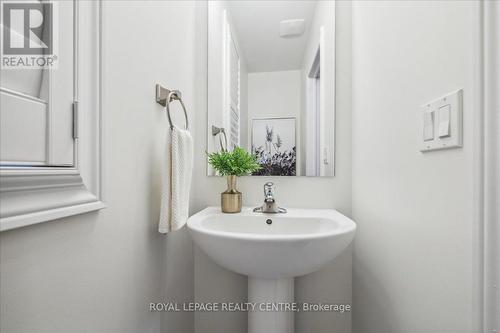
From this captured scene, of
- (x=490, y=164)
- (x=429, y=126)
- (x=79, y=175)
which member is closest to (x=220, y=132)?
(x=79, y=175)

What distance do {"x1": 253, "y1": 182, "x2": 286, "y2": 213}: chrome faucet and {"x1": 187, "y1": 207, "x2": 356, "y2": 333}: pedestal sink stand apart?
0.03 metres

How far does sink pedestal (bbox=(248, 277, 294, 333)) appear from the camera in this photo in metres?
0.98

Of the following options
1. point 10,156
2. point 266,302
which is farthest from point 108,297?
point 266,302

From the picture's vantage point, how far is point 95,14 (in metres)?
0.61

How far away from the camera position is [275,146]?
1.28 m

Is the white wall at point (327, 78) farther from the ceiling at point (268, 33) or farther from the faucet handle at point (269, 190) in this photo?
the faucet handle at point (269, 190)

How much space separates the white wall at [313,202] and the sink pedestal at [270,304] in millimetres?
269

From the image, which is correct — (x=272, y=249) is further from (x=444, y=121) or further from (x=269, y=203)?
(x=444, y=121)

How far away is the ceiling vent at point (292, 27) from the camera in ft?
4.22

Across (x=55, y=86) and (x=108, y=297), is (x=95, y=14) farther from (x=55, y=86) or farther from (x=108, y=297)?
(x=108, y=297)

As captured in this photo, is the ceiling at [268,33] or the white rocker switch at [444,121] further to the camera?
the ceiling at [268,33]

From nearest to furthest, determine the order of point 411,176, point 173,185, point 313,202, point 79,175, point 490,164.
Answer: point 490,164 < point 79,175 < point 411,176 < point 173,185 < point 313,202

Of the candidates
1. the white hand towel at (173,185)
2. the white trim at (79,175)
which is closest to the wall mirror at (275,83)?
the white hand towel at (173,185)

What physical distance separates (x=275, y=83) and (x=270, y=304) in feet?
3.24
